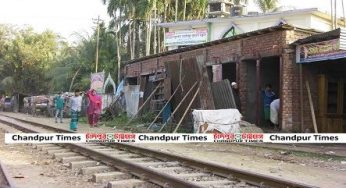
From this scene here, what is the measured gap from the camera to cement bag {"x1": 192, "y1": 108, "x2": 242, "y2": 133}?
1639 centimetres

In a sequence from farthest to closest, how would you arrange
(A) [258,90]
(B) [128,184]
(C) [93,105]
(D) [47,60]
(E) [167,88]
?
1. (D) [47,60]
2. (C) [93,105]
3. (E) [167,88]
4. (A) [258,90]
5. (B) [128,184]

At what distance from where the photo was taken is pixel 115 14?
4912 centimetres

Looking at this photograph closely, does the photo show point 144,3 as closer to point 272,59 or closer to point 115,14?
point 115,14

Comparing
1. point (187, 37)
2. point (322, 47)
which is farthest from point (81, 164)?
point (187, 37)

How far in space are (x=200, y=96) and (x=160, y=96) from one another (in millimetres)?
4681

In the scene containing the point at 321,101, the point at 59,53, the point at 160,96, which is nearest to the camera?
→ the point at 321,101

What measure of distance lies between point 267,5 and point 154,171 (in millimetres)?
34272

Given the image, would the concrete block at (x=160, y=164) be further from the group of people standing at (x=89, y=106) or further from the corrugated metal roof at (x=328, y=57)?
the group of people standing at (x=89, y=106)

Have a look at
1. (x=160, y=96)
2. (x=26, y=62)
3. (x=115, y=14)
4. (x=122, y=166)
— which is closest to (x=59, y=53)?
(x=26, y=62)

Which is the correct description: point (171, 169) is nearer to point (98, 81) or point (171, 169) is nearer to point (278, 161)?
point (278, 161)

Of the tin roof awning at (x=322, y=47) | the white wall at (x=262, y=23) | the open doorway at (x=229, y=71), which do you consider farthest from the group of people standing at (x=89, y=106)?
the white wall at (x=262, y=23)

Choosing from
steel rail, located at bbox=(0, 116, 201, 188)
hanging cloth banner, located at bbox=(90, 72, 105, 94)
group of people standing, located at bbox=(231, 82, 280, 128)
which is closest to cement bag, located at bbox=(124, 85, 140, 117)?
hanging cloth banner, located at bbox=(90, 72, 105, 94)

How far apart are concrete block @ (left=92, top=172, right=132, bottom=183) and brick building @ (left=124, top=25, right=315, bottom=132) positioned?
8.83 m

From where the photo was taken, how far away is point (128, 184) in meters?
8.20
